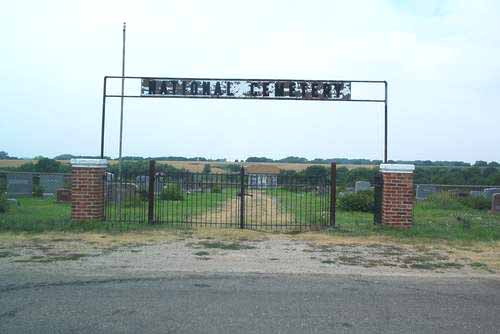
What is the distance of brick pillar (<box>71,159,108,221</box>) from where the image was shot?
12617 millimetres

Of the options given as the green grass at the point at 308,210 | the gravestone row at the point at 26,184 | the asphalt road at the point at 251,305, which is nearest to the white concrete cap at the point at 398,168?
the green grass at the point at 308,210

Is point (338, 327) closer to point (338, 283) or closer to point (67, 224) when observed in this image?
point (338, 283)

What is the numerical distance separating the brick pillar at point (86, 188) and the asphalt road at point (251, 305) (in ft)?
18.4

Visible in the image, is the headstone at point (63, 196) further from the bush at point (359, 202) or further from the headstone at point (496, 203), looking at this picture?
the headstone at point (496, 203)

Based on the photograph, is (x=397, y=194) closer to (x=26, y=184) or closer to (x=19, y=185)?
(x=26, y=184)

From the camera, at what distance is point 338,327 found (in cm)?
512

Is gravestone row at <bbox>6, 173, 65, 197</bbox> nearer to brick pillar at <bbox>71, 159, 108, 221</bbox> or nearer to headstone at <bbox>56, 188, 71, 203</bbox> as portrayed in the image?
headstone at <bbox>56, 188, 71, 203</bbox>

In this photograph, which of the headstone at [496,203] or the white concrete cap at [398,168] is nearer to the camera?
the white concrete cap at [398,168]

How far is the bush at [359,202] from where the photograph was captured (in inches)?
776

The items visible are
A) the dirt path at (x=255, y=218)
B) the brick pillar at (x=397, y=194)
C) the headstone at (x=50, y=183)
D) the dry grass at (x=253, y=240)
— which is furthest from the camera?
the headstone at (x=50, y=183)

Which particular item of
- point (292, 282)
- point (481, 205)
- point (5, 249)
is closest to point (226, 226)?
point (5, 249)

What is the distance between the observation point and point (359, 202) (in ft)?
65.3

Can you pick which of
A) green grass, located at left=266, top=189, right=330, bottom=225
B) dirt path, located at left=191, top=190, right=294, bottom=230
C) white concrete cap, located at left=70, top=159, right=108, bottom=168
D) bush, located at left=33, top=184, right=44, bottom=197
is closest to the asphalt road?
white concrete cap, located at left=70, top=159, right=108, bottom=168

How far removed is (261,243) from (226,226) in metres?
3.03
